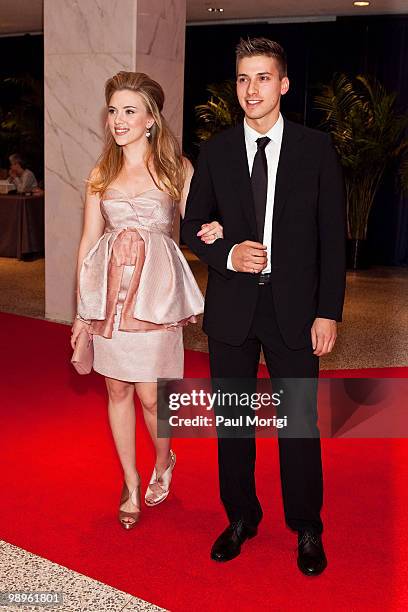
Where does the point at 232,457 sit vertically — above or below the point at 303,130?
below

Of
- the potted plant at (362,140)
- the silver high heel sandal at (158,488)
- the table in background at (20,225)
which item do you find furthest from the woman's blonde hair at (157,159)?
the table in background at (20,225)

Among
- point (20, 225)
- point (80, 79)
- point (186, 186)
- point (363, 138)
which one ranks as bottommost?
point (20, 225)

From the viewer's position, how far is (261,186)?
2711mm

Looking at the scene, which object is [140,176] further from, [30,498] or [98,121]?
[98,121]

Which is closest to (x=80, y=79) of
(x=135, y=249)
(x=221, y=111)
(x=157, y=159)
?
(x=157, y=159)

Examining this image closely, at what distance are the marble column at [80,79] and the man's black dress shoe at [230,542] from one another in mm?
4209

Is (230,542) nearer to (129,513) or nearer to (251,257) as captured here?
(129,513)

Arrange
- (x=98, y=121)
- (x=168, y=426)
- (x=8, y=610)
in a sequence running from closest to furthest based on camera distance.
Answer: (x=8, y=610), (x=168, y=426), (x=98, y=121)

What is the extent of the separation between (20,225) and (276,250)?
8841 mm

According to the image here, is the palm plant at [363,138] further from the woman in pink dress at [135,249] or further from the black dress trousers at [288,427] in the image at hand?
the black dress trousers at [288,427]

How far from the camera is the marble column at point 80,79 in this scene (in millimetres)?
6469

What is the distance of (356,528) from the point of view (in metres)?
3.27

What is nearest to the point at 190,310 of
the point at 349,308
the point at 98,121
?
the point at 98,121

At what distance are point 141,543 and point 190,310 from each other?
0.87 metres
